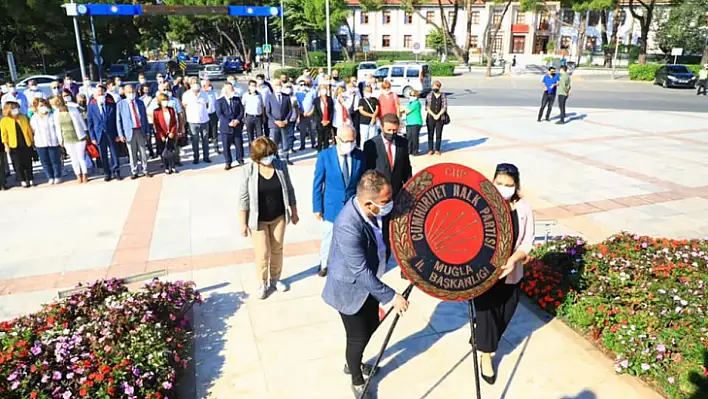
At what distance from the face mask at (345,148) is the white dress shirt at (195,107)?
7.01 meters

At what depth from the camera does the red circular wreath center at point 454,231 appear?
3.14m

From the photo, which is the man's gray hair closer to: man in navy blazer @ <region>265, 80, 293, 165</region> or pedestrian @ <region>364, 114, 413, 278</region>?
pedestrian @ <region>364, 114, 413, 278</region>

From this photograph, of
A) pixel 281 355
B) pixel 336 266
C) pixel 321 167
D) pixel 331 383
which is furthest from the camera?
pixel 321 167

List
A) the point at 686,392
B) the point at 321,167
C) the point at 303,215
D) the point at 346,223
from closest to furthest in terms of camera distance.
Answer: the point at 346,223 < the point at 686,392 < the point at 321,167 < the point at 303,215

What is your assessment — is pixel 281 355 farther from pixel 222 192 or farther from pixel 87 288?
pixel 222 192

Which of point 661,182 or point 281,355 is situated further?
point 661,182

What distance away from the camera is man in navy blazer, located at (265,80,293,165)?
11016 mm

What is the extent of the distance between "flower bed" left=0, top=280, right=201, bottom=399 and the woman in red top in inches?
239

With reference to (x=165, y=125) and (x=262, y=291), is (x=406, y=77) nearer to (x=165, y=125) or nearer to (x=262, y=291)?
(x=165, y=125)

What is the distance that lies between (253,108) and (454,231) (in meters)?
9.19

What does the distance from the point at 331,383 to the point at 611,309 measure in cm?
261

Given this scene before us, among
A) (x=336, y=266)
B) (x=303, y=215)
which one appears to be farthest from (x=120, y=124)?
(x=336, y=266)

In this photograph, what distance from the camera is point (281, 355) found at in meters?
4.53

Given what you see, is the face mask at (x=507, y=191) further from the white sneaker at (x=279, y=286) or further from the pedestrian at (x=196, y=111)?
the pedestrian at (x=196, y=111)
